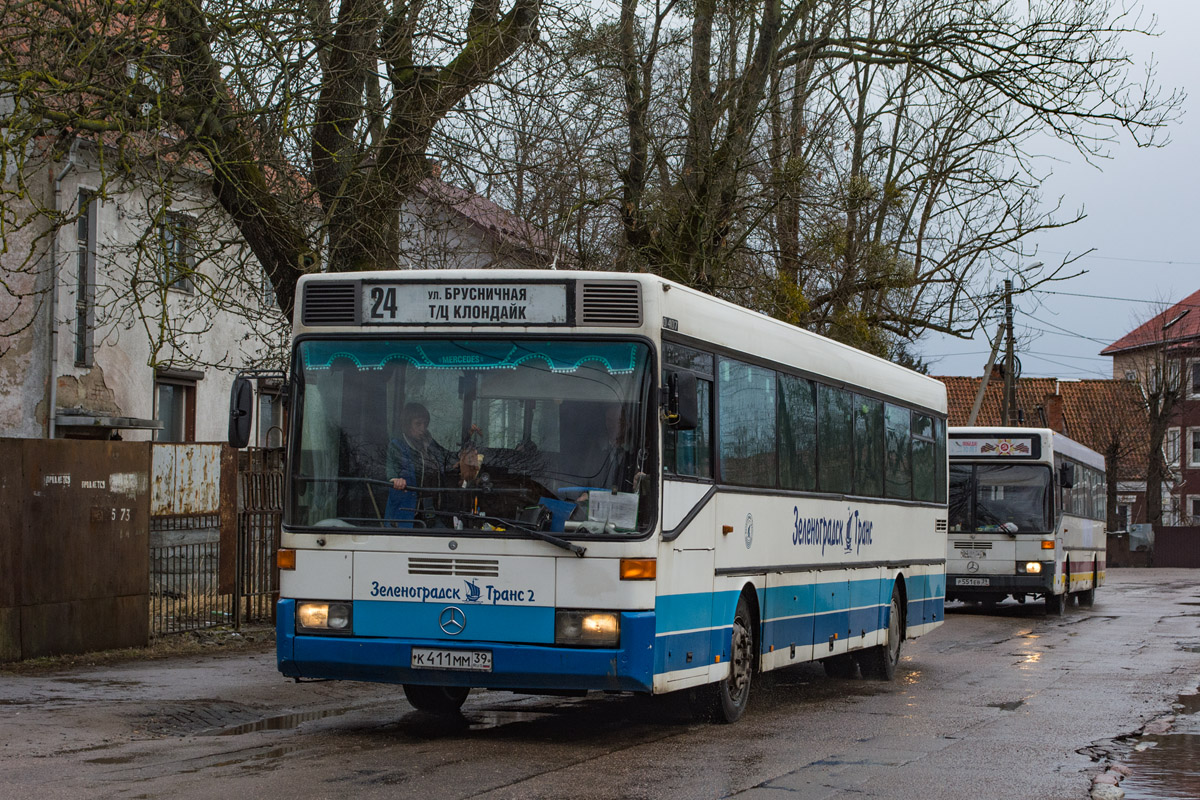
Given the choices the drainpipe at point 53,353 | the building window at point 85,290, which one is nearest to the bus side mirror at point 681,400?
the drainpipe at point 53,353

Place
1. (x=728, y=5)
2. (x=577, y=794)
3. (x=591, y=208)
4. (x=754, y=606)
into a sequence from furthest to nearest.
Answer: (x=728, y=5)
(x=591, y=208)
(x=754, y=606)
(x=577, y=794)

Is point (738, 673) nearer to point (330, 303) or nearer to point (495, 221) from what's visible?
point (330, 303)

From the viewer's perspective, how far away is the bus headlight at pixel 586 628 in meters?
9.05

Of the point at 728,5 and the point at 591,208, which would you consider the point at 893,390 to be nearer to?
the point at 591,208

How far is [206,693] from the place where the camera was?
11.8 meters

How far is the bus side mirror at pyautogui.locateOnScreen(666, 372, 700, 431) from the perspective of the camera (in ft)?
30.2

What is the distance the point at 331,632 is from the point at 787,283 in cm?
1556

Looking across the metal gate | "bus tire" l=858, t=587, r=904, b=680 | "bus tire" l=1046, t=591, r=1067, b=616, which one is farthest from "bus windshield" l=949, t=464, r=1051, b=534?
the metal gate

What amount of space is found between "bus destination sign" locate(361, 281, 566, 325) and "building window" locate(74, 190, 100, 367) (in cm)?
1360

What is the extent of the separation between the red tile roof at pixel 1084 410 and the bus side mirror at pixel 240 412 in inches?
2170

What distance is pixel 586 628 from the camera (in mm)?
9062

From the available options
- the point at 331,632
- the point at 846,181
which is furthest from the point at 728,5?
the point at 331,632

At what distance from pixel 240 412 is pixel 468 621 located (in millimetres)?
2110

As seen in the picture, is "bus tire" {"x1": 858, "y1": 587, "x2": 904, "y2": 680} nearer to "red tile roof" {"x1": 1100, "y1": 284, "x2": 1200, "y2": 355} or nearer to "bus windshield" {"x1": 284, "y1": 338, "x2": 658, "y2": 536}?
"bus windshield" {"x1": 284, "y1": 338, "x2": 658, "y2": 536}
